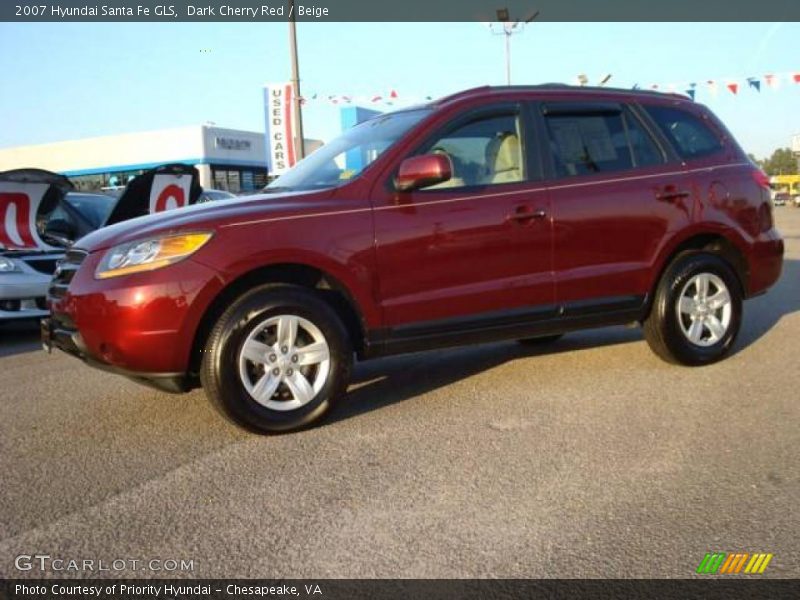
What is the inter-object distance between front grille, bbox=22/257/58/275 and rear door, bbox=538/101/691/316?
513 cm

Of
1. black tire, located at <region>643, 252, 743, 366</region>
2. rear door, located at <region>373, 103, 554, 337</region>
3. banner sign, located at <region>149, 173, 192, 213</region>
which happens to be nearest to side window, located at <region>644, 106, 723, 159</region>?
black tire, located at <region>643, 252, 743, 366</region>

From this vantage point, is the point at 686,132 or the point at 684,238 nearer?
the point at 684,238

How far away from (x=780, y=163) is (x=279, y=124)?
5065 inches

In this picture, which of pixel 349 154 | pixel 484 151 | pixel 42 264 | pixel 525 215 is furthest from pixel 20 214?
pixel 525 215

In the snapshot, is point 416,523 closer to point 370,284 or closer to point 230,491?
point 230,491

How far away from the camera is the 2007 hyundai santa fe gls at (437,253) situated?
150 inches

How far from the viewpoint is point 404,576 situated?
2.51m

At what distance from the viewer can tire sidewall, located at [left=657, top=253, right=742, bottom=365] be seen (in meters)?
5.06

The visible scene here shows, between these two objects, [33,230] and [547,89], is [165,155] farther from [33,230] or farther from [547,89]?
[547,89]

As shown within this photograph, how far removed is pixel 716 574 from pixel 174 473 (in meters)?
2.35

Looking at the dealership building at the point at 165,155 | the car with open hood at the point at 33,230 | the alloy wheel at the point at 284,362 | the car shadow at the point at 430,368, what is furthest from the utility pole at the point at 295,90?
the dealership building at the point at 165,155

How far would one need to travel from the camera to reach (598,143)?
5.02 metres

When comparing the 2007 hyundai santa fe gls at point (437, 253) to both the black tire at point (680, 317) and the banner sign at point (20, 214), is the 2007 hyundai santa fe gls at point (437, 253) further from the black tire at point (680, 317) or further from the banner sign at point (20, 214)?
the banner sign at point (20, 214)

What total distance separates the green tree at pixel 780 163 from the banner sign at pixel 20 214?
413 ft
